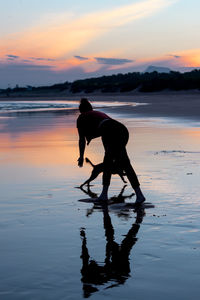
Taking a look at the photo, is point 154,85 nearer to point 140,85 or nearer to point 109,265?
point 140,85

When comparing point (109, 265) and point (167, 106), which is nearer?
point (109, 265)

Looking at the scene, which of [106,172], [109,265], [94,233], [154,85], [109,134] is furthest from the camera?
[154,85]

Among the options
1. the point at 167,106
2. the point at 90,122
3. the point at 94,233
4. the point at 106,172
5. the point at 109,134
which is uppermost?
the point at 90,122

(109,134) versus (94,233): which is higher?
(109,134)

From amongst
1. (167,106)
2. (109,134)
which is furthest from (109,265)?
(167,106)

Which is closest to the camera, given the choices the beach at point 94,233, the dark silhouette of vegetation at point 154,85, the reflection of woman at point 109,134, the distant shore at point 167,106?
the beach at point 94,233

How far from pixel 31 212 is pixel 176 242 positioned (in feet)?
7.30

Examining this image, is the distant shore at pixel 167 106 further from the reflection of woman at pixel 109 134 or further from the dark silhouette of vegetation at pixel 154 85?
the reflection of woman at pixel 109 134

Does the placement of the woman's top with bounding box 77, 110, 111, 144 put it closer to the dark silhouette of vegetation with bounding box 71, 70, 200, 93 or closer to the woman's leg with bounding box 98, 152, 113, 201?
the woman's leg with bounding box 98, 152, 113, 201

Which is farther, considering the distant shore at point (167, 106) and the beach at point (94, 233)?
the distant shore at point (167, 106)

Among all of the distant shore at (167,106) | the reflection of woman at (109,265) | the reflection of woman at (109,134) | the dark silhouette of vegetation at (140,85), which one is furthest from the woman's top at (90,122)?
the dark silhouette of vegetation at (140,85)

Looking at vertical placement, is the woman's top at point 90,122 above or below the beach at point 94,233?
above

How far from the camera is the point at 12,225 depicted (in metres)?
6.36

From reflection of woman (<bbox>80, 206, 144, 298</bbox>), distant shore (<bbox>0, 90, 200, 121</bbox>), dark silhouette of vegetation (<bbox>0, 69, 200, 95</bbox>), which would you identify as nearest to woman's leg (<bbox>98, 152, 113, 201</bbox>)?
reflection of woman (<bbox>80, 206, 144, 298</bbox>)
